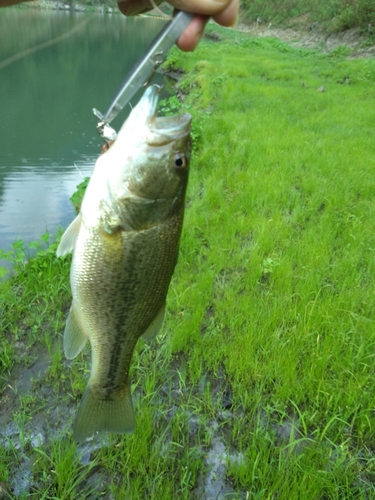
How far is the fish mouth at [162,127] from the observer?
1.58 m

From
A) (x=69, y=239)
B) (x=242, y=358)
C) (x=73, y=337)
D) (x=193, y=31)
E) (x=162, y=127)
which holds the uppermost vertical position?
(x=193, y=31)

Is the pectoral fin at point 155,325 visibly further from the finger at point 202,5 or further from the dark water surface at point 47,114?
the dark water surface at point 47,114

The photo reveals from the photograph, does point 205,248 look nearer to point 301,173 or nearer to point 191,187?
point 191,187

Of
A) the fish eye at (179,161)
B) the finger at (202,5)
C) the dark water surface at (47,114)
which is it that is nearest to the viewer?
the finger at (202,5)

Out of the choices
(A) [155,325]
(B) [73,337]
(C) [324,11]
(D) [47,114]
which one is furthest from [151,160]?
(C) [324,11]

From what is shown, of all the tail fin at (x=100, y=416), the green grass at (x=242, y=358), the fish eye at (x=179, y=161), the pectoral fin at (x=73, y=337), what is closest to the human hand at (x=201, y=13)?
the fish eye at (x=179, y=161)

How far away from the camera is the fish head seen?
5.31 feet

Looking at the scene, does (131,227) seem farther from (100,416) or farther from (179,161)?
(100,416)

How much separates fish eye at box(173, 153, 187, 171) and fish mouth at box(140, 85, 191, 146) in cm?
7

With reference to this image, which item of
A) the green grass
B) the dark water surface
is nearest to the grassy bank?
the dark water surface

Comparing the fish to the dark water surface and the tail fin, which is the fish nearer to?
the tail fin

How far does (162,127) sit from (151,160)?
0.44 ft

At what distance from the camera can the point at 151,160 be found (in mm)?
1638

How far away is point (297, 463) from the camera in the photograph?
2562 mm
